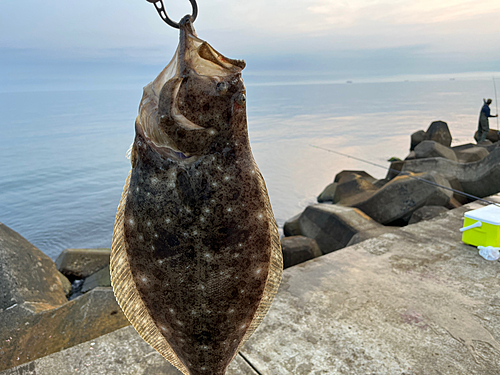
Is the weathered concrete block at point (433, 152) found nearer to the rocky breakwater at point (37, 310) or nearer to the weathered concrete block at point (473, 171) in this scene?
the weathered concrete block at point (473, 171)

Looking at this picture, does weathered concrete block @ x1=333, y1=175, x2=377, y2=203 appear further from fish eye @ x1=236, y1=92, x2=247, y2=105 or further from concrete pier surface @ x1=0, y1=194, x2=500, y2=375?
fish eye @ x1=236, y1=92, x2=247, y2=105

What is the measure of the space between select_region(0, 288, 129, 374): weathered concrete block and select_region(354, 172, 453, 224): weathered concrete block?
479 cm

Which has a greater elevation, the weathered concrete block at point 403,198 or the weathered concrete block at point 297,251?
the weathered concrete block at point 403,198

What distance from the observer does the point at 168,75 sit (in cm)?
128

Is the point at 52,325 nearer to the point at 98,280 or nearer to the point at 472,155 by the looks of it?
the point at 98,280

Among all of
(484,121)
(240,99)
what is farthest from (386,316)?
(484,121)

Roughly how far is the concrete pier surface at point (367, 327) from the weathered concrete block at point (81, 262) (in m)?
3.68

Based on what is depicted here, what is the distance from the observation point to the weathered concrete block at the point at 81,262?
19.5 feet

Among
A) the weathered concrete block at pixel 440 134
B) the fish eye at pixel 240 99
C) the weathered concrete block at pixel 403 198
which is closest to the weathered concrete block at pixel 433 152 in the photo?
the weathered concrete block at pixel 440 134

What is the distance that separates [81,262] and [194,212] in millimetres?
5635

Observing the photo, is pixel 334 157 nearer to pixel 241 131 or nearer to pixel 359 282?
pixel 359 282

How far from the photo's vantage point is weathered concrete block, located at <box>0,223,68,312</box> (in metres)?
3.44

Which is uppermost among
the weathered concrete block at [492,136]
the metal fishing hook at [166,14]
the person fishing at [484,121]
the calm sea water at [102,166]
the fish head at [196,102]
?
the metal fishing hook at [166,14]

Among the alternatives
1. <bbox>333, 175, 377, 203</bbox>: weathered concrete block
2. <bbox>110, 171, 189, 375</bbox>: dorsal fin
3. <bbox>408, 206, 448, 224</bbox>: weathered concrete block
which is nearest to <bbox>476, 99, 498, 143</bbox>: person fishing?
<bbox>333, 175, 377, 203</bbox>: weathered concrete block
